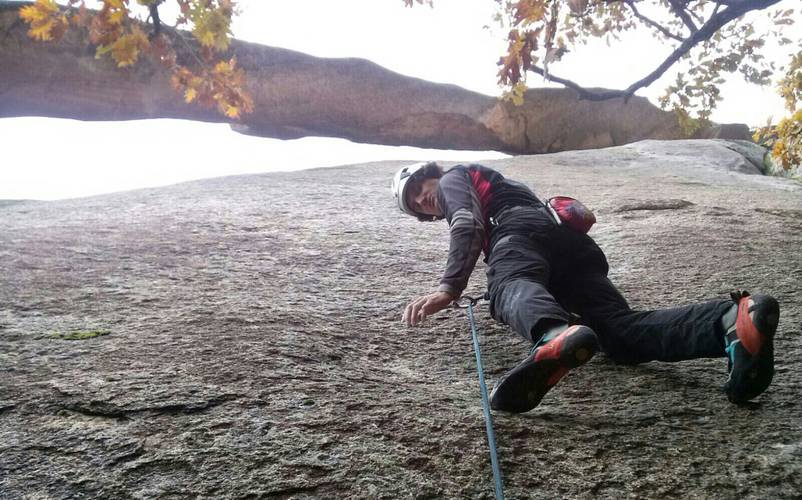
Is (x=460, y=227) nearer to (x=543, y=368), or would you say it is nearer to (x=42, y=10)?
(x=543, y=368)

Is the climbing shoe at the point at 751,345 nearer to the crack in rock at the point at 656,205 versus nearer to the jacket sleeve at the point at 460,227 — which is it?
the jacket sleeve at the point at 460,227

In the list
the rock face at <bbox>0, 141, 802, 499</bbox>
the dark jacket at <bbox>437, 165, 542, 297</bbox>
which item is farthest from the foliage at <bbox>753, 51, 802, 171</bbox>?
the dark jacket at <bbox>437, 165, 542, 297</bbox>

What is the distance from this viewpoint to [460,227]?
9.52 ft

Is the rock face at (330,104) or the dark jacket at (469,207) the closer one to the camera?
the dark jacket at (469,207)

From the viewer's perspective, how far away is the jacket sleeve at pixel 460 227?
2.71 meters

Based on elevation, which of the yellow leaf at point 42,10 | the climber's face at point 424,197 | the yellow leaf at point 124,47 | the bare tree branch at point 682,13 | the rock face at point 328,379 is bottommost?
the rock face at point 328,379

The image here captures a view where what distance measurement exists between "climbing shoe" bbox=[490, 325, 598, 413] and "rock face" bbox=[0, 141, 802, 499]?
8 centimetres

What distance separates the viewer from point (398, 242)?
4.80 m

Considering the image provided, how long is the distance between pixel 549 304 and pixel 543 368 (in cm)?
39

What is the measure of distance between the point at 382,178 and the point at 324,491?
19.4 ft

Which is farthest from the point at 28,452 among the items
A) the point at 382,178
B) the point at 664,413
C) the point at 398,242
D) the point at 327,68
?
the point at 327,68

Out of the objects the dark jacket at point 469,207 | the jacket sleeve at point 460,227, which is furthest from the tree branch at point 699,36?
the jacket sleeve at point 460,227

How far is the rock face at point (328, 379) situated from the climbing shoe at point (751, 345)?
0.10 m

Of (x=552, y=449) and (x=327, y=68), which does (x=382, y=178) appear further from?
(x=552, y=449)
